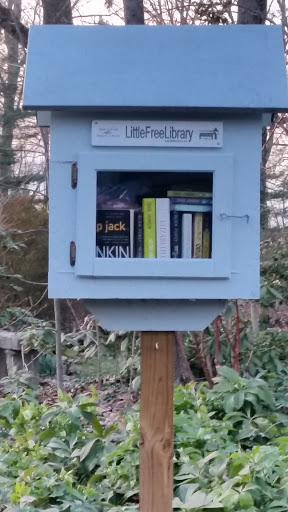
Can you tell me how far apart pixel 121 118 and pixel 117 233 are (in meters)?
0.34

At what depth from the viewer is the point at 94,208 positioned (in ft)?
7.20

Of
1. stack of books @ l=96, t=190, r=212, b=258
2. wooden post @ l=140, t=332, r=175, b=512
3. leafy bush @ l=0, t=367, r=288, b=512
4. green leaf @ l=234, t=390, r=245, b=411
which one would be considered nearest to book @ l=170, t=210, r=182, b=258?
stack of books @ l=96, t=190, r=212, b=258

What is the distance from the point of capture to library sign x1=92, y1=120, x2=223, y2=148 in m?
2.22

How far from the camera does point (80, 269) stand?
7.20 ft

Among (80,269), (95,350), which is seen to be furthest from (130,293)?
(95,350)

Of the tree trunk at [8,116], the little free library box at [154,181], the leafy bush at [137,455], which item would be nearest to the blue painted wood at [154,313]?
the little free library box at [154,181]

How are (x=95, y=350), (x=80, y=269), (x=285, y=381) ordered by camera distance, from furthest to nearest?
(x=95, y=350)
(x=285, y=381)
(x=80, y=269)

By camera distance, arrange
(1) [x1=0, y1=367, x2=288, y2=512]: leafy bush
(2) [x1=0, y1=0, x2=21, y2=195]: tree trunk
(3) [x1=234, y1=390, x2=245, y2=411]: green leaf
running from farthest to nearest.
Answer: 1. (2) [x1=0, y1=0, x2=21, y2=195]: tree trunk
2. (3) [x1=234, y1=390, x2=245, y2=411]: green leaf
3. (1) [x1=0, y1=367, x2=288, y2=512]: leafy bush

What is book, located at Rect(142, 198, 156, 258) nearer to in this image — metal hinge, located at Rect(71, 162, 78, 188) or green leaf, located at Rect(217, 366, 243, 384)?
metal hinge, located at Rect(71, 162, 78, 188)

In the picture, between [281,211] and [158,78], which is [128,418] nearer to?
[158,78]

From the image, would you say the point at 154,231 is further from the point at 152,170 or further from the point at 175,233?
the point at 152,170

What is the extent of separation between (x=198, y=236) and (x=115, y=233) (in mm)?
248

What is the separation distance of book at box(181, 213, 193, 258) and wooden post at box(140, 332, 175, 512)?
0.27 metres

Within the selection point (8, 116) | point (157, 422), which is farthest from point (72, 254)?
point (8, 116)
